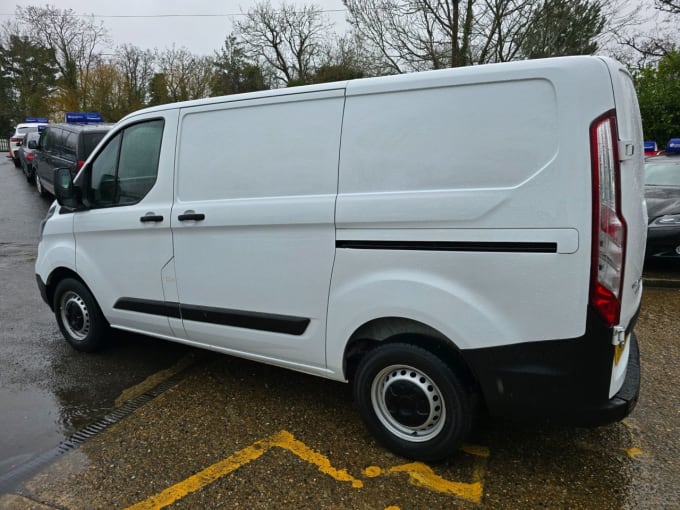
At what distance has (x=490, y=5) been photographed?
1722 centimetres

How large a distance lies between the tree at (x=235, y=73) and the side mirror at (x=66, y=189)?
32.8 metres

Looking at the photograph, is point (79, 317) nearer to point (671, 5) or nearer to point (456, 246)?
point (456, 246)

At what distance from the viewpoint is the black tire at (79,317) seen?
415 centimetres

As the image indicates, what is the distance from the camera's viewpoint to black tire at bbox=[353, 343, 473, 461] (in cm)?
253

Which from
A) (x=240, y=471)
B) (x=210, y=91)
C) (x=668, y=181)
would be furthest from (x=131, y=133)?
(x=210, y=91)

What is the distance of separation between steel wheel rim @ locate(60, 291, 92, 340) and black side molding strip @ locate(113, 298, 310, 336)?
521 mm

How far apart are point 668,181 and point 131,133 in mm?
7093

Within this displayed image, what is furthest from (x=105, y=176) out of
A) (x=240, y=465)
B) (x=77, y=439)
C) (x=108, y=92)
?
(x=108, y=92)

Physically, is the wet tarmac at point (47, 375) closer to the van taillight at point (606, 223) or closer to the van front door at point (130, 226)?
the van front door at point (130, 226)

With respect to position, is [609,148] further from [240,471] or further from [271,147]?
[240,471]

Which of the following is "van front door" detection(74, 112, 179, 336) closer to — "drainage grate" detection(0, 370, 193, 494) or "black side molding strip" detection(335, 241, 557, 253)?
"drainage grate" detection(0, 370, 193, 494)

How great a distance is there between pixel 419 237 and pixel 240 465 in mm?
1584

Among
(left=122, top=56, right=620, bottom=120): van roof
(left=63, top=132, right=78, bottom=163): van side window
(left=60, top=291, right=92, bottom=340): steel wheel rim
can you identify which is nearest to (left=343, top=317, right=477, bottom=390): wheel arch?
(left=122, top=56, right=620, bottom=120): van roof

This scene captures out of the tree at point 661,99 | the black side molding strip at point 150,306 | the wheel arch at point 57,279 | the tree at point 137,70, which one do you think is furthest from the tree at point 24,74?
the black side molding strip at point 150,306
